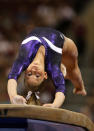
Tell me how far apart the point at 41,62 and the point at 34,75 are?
0.38 feet

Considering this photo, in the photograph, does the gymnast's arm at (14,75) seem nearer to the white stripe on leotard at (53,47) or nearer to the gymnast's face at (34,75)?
the gymnast's face at (34,75)

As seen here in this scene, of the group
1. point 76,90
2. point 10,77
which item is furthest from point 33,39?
point 76,90

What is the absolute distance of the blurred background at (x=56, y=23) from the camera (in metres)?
4.99

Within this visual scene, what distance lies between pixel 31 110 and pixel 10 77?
44cm

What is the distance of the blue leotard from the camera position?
7.96 ft

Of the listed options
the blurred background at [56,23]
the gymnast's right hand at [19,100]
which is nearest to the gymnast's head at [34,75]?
the gymnast's right hand at [19,100]

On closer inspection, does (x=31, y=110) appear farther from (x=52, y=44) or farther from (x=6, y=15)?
(x=6, y=15)

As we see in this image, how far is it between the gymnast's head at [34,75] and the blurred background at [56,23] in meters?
2.40

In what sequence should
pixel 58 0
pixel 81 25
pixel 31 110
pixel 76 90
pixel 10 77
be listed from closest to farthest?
pixel 31 110, pixel 10 77, pixel 76 90, pixel 81 25, pixel 58 0

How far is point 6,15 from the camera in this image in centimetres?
562

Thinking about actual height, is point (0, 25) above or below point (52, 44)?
above

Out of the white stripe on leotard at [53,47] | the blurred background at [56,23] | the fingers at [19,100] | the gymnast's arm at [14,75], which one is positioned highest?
the blurred background at [56,23]

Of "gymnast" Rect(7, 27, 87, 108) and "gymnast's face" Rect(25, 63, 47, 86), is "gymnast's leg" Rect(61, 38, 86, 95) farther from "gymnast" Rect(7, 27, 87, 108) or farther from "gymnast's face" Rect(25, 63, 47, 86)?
"gymnast's face" Rect(25, 63, 47, 86)

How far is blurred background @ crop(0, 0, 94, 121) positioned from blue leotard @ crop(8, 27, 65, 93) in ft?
7.13
